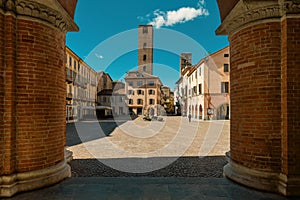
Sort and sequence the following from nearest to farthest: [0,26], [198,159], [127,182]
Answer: [0,26] → [127,182] → [198,159]

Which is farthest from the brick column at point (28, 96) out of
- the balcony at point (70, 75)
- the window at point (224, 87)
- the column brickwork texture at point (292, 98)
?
the window at point (224, 87)

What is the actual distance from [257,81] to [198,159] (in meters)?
3.91

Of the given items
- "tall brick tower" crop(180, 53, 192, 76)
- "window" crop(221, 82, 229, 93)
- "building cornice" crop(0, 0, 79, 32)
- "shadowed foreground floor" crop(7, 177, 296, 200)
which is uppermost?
"tall brick tower" crop(180, 53, 192, 76)

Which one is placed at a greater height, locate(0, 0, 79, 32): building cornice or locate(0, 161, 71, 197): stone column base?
locate(0, 0, 79, 32): building cornice

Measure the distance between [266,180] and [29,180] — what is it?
4538mm

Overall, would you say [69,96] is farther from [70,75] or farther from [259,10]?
[259,10]

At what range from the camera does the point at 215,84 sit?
26.7 metres

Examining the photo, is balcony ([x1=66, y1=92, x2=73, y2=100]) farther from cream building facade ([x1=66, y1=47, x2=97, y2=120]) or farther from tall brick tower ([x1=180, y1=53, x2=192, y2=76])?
tall brick tower ([x1=180, y1=53, x2=192, y2=76])

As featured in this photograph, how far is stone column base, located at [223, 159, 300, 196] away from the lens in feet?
11.1

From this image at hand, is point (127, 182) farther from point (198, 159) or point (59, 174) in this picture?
point (198, 159)

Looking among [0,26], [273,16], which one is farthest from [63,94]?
[273,16]

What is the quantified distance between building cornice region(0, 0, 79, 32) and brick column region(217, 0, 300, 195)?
370 centimetres

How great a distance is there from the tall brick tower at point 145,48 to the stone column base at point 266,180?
51263 millimetres

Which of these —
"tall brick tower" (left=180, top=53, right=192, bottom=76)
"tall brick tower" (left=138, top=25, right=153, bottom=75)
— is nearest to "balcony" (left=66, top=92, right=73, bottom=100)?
"tall brick tower" (left=138, top=25, right=153, bottom=75)
